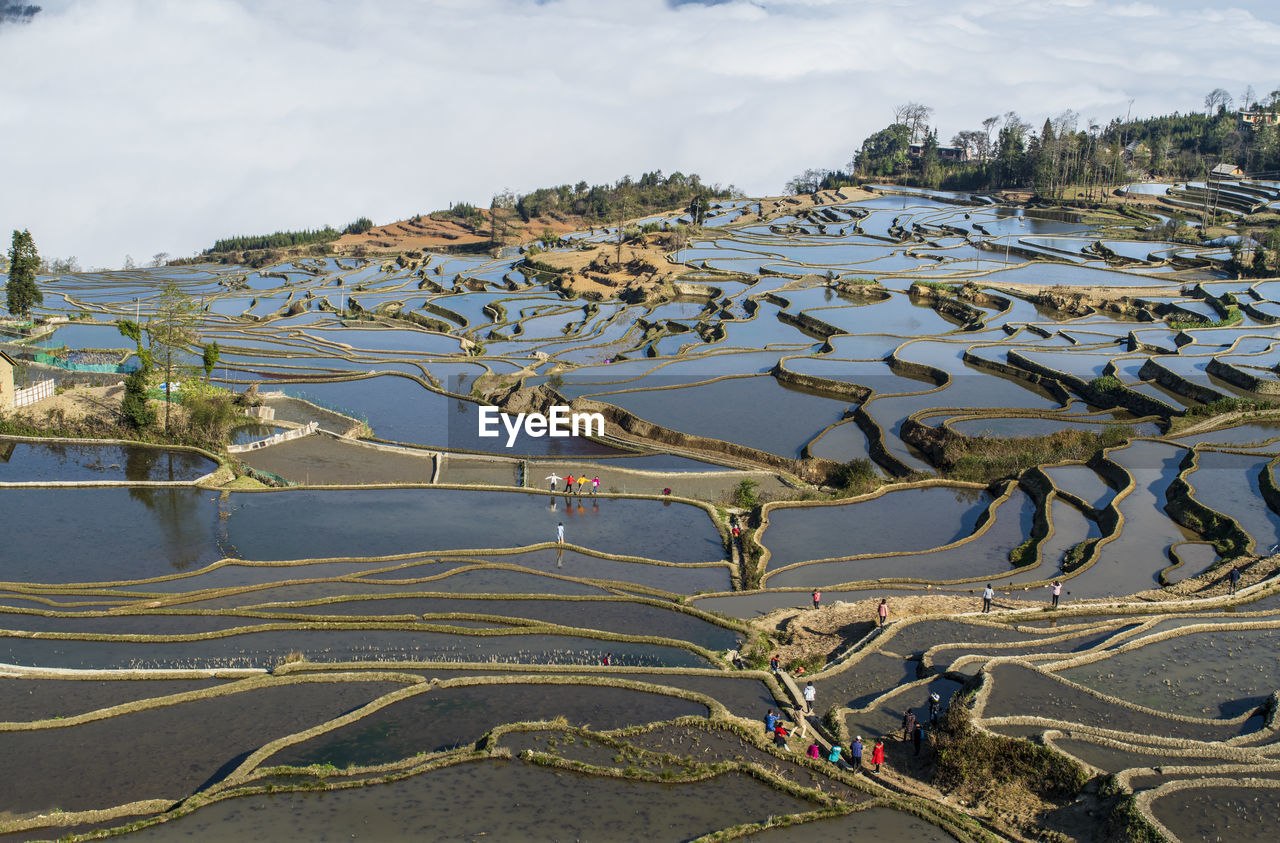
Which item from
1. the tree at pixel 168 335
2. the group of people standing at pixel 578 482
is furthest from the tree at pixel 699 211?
the group of people standing at pixel 578 482

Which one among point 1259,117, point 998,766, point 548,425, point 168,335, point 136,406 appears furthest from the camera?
point 1259,117

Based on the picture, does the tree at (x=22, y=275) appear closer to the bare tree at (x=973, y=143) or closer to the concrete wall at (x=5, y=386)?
the concrete wall at (x=5, y=386)

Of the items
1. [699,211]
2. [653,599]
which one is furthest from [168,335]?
[699,211]

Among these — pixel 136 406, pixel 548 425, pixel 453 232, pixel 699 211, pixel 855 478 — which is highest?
pixel 699 211

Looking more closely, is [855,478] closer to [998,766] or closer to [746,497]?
[746,497]

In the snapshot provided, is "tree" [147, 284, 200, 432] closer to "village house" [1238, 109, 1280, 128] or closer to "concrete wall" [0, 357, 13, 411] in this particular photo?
"concrete wall" [0, 357, 13, 411]

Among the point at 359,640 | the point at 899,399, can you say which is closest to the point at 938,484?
the point at 899,399

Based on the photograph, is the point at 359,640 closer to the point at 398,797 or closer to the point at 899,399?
the point at 398,797

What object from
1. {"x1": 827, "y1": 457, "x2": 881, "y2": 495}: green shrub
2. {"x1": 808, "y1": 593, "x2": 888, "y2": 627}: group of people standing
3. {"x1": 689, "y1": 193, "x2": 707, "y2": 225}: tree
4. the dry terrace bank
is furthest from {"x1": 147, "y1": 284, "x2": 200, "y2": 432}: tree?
{"x1": 689, "y1": 193, "x2": 707, "y2": 225}: tree

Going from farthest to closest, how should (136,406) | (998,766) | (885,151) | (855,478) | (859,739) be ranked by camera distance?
1. (885,151)
2. (136,406)
3. (855,478)
4. (859,739)
5. (998,766)
